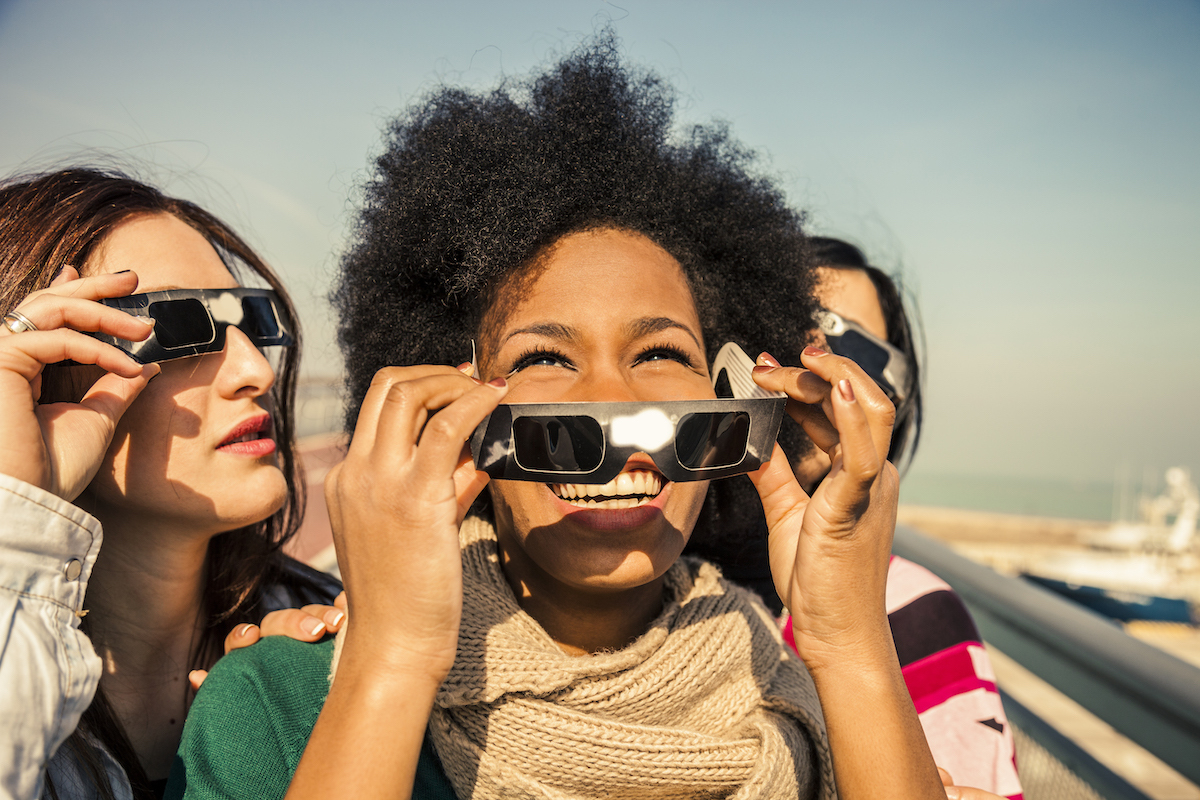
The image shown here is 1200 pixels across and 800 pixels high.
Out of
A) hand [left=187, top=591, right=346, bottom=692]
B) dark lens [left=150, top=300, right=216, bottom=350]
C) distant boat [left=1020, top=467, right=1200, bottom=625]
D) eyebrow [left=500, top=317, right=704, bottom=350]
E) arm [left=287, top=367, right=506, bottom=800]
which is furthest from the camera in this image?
distant boat [left=1020, top=467, right=1200, bottom=625]

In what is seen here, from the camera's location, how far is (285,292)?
8.66 feet

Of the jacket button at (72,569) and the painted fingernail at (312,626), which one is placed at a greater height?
the jacket button at (72,569)

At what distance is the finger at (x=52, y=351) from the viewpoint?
4.89 feet

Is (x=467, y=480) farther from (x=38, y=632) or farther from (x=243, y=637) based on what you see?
(x=243, y=637)

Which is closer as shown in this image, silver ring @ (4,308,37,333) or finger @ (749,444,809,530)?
silver ring @ (4,308,37,333)

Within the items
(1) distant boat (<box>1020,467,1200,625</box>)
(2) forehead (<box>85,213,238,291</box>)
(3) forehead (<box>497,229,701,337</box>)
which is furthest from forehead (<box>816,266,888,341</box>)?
(1) distant boat (<box>1020,467,1200,625</box>)

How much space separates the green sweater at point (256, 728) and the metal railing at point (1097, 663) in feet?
6.18

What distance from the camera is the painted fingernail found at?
202 cm

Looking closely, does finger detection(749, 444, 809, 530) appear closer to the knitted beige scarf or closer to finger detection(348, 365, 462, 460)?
the knitted beige scarf

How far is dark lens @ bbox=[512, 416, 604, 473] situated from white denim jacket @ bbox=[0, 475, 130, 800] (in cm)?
94

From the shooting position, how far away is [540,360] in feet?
6.09

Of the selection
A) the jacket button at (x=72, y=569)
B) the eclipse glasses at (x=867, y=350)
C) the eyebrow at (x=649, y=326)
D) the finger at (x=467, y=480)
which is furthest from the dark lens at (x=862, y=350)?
the jacket button at (x=72, y=569)

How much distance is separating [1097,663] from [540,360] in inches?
77.9

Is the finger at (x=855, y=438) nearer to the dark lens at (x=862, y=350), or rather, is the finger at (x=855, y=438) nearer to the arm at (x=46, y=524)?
the arm at (x=46, y=524)
